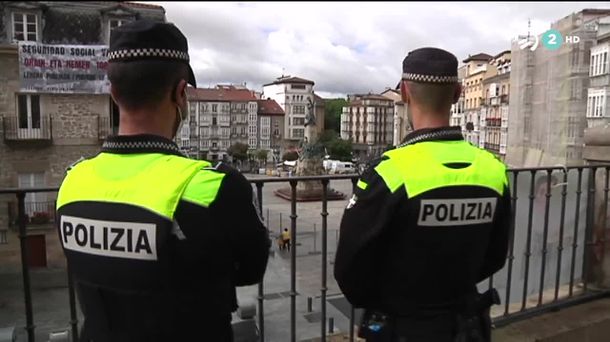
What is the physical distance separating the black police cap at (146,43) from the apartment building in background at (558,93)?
25.4 metres

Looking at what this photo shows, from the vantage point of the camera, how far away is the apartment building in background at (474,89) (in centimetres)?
5512

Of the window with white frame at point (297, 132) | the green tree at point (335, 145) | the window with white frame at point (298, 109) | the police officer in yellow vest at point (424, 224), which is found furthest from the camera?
the window with white frame at point (298, 109)

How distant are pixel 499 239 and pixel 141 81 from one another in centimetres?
162

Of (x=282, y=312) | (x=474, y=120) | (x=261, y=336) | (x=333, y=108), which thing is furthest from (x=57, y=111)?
(x=474, y=120)

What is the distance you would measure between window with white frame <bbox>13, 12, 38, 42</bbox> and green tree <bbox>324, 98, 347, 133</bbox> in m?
25.8

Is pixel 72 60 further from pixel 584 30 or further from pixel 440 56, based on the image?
pixel 584 30

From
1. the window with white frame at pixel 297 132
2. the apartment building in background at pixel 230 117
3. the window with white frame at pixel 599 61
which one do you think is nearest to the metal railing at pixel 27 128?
the window with white frame at pixel 599 61

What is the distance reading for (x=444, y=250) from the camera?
2.08m

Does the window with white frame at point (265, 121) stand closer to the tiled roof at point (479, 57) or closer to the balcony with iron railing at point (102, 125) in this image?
the tiled roof at point (479, 57)

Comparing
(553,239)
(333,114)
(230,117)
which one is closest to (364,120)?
(333,114)

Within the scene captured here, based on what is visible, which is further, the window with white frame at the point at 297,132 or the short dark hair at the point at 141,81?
the window with white frame at the point at 297,132

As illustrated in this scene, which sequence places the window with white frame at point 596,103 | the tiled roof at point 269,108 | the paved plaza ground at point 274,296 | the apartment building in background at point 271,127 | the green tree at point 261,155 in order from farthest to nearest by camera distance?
the tiled roof at point 269,108 → the apartment building in background at point 271,127 → the green tree at point 261,155 → the window with white frame at point 596,103 → the paved plaza ground at point 274,296

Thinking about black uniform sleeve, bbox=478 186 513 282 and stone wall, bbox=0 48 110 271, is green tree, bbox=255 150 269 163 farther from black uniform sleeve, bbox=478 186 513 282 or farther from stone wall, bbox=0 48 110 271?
black uniform sleeve, bbox=478 186 513 282

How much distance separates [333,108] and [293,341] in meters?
45.8
